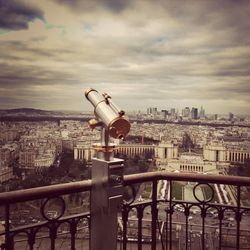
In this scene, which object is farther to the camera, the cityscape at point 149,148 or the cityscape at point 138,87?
the cityscape at point 138,87

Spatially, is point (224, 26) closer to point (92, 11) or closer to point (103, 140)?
point (92, 11)

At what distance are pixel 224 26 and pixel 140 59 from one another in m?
1.39

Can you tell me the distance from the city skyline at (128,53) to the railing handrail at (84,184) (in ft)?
7.40

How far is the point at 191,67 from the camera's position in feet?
17.6

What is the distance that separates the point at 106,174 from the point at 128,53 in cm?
381

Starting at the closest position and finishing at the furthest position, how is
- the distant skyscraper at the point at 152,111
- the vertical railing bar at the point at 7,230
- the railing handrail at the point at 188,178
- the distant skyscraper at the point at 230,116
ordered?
the vertical railing bar at the point at 7,230, the railing handrail at the point at 188,178, the distant skyscraper at the point at 152,111, the distant skyscraper at the point at 230,116

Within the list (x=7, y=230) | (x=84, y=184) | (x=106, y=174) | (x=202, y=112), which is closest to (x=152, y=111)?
(x=202, y=112)

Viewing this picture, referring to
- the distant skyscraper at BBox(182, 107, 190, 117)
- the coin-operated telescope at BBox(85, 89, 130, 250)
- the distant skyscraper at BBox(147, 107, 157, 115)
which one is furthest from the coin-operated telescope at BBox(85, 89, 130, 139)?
the distant skyscraper at BBox(182, 107, 190, 117)

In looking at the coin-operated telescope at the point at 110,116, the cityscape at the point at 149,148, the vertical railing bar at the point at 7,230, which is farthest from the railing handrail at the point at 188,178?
the cityscape at the point at 149,148

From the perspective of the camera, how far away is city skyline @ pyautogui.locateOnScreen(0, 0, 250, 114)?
4570 millimetres

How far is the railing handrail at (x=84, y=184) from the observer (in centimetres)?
159

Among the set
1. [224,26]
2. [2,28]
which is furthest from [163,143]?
[2,28]

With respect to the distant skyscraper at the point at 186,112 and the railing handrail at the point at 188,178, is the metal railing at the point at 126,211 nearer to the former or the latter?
the railing handrail at the point at 188,178

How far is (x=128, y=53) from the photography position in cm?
515
